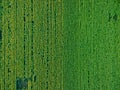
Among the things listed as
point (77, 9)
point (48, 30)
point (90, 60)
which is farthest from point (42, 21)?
point (90, 60)

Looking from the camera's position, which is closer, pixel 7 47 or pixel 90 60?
pixel 7 47

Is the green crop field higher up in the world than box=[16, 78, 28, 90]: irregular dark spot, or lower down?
higher up

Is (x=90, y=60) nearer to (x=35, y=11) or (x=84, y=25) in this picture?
(x=84, y=25)

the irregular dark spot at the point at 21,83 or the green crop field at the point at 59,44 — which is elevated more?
the green crop field at the point at 59,44

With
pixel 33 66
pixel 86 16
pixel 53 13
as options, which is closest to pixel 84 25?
pixel 86 16

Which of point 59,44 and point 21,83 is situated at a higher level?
point 59,44

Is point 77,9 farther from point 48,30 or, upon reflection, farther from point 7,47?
point 7,47

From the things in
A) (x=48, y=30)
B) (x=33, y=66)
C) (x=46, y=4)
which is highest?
(x=46, y=4)

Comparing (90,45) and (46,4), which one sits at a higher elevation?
(46,4)
